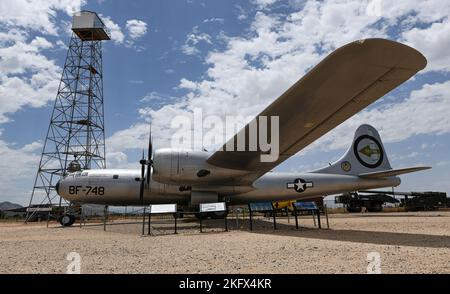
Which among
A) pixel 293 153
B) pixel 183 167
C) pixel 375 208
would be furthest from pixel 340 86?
pixel 375 208

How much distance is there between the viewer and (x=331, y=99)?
35.3 feet

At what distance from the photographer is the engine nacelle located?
15.8 metres

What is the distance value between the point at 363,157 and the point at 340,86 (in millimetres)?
15375

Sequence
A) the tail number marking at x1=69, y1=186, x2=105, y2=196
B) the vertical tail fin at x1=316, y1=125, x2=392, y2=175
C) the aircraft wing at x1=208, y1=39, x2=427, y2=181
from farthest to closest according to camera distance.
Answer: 1. the vertical tail fin at x1=316, y1=125, x2=392, y2=175
2. the tail number marking at x1=69, y1=186, x2=105, y2=196
3. the aircraft wing at x1=208, y1=39, x2=427, y2=181

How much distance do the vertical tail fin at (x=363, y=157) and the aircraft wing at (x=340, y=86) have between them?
9884 millimetres

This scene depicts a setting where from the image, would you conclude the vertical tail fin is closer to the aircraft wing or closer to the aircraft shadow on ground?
the aircraft wing

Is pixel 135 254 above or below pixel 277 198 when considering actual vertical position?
below

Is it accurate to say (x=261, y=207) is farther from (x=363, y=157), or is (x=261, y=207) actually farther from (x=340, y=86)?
(x=363, y=157)

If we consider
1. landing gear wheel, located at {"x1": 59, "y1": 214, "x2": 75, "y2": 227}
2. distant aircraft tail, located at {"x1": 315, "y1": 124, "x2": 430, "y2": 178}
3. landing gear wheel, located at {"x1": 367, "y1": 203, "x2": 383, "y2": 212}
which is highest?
distant aircraft tail, located at {"x1": 315, "y1": 124, "x2": 430, "y2": 178}

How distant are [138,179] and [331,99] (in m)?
13.0

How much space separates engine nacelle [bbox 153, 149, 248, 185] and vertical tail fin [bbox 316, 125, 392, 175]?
9.52 metres

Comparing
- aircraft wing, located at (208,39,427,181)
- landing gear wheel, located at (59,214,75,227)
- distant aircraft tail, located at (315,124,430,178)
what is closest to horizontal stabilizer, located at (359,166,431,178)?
distant aircraft tail, located at (315,124,430,178)
